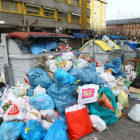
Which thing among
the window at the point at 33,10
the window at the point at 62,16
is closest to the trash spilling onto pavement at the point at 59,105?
the window at the point at 33,10

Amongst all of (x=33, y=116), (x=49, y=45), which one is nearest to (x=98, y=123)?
(x=33, y=116)

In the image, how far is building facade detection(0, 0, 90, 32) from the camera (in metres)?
13.2

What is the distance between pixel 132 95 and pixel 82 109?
207 cm

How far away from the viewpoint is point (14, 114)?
2.24 m

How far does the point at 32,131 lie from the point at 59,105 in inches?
26.1

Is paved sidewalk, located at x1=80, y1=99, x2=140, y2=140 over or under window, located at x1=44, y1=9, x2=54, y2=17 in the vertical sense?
under

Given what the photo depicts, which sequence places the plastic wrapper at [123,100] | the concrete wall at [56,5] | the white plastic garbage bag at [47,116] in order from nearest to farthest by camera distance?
1. the white plastic garbage bag at [47,116]
2. the plastic wrapper at [123,100]
3. the concrete wall at [56,5]

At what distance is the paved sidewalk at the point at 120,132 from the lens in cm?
233

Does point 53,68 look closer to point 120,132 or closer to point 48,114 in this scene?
point 48,114

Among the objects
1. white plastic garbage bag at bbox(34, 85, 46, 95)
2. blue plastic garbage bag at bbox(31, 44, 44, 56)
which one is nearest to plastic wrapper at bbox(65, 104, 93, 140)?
white plastic garbage bag at bbox(34, 85, 46, 95)

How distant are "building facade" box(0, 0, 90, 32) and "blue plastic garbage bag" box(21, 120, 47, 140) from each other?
29.2ft

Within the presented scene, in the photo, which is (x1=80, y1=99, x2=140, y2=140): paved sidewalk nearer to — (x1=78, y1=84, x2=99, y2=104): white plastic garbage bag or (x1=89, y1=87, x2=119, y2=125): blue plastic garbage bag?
(x1=89, y1=87, x2=119, y2=125): blue plastic garbage bag

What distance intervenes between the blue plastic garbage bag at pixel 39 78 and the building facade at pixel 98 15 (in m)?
34.7

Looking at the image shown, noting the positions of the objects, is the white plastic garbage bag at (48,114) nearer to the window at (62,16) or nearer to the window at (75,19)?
the window at (62,16)
